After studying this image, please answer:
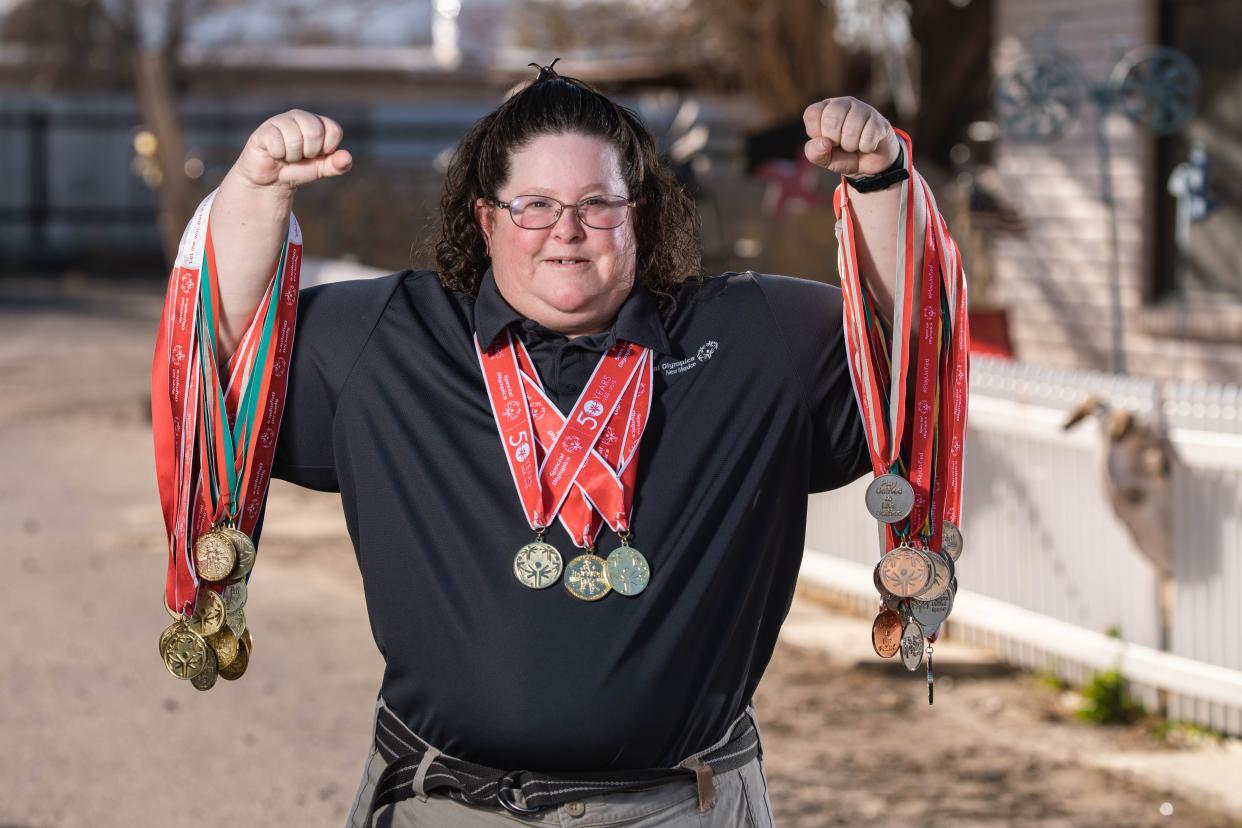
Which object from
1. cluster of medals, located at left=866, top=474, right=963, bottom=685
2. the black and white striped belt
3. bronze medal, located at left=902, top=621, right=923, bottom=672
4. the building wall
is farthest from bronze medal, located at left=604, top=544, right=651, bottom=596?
the building wall

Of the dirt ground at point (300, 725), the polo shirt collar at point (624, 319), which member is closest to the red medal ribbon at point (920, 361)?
the polo shirt collar at point (624, 319)

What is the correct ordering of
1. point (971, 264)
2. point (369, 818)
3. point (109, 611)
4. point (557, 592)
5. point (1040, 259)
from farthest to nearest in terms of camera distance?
point (971, 264)
point (1040, 259)
point (109, 611)
point (369, 818)
point (557, 592)

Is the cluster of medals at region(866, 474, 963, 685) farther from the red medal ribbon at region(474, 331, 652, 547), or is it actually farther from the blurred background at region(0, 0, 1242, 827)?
the blurred background at region(0, 0, 1242, 827)

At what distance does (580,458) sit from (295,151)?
0.62 m

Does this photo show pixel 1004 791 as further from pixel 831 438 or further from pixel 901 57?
pixel 901 57

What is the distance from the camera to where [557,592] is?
2.39m

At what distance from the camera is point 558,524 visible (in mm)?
2422

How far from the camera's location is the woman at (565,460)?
239 centimetres

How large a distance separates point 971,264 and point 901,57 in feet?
15.7

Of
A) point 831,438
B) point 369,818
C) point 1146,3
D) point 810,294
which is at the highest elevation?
point 1146,3

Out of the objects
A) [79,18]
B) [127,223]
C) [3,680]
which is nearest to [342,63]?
[79,18]

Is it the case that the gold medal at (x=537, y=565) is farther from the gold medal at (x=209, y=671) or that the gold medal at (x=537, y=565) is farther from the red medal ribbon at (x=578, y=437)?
the gold medal at (x=209, y=671)

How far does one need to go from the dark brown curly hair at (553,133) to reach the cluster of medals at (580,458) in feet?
0.79

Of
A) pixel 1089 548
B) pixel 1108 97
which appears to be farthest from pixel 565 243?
pixel 1108 97
